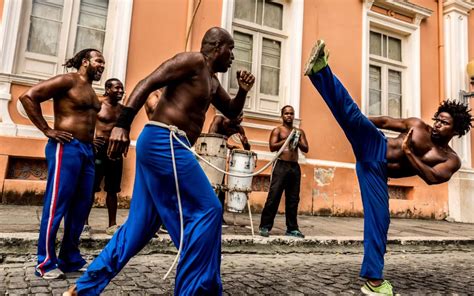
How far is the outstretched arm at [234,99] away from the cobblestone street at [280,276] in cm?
139

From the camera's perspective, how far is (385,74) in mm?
9445

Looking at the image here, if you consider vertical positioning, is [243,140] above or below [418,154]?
above

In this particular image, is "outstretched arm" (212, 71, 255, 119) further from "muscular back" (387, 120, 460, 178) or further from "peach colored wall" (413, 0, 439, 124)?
"peach colored wall" (413, 0, 439, 124)

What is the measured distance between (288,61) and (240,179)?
398 centimetres

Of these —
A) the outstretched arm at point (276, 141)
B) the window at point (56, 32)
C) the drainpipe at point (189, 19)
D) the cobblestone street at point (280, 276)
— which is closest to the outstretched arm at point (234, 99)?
the cobblestone street at point (280, 276)

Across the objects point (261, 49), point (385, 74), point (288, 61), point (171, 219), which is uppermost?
point (385, 74)

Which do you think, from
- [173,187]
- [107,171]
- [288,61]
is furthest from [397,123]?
[288,61]

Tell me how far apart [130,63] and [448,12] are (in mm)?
8581

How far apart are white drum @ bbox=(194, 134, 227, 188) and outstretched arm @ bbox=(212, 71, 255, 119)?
204cm

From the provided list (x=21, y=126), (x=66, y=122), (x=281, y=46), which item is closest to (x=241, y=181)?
(x=66, y=122)

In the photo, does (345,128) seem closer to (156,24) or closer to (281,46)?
(156,24)

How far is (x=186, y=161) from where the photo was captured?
2.14m

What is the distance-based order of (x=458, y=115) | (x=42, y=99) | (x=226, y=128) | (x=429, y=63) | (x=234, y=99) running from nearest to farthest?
(x=234, y=99) → (x=42, y=99) → (x=458, y=115) → (x=226, y=128) → (x=429, y=63)

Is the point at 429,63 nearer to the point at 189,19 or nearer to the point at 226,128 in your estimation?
the point at 189,19
